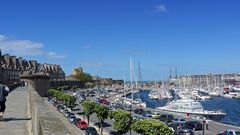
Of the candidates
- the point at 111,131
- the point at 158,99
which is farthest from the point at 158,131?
the point at 158,99

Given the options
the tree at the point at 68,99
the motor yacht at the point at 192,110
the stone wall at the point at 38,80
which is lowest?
the motor yacht at the point at 192,110

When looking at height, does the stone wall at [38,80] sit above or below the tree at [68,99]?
above

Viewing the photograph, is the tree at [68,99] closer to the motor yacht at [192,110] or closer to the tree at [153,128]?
the motor yacht at [192,110]

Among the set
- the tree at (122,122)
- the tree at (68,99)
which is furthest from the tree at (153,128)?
the tree at (68,99)

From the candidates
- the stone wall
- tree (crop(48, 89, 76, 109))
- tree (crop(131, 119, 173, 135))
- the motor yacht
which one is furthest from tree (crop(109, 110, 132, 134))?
the motor yacht

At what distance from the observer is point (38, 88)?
7862 centimetres

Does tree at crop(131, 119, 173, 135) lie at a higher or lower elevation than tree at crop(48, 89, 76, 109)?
lower

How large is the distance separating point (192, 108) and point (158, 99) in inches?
3588

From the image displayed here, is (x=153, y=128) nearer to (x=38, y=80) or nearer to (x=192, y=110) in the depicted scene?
(x=38, y=80)

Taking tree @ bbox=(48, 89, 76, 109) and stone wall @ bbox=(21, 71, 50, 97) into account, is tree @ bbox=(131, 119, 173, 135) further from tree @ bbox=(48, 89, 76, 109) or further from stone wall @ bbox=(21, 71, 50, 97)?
stone wall @ bbox=(21, 71, 50, 97)

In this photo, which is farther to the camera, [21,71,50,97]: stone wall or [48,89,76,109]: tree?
[21,71,50,97]: stone wall

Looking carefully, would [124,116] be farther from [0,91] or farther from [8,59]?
[8,59]

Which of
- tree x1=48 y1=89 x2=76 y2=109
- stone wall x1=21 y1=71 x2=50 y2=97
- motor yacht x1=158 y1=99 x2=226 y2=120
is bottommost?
motor yacht x1=158 y1=99 x2=226 y2=120

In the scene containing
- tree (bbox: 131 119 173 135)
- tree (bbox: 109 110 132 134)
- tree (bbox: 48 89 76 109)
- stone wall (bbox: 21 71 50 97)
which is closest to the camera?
tree (bbox: 131 119 173 135)
